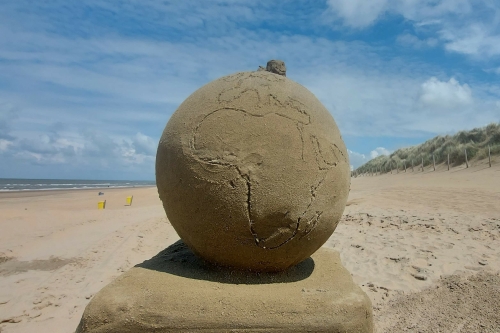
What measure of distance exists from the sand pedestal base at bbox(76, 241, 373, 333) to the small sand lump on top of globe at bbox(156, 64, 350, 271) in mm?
340

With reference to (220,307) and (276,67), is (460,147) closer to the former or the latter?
(276,67)

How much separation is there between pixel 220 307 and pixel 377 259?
4513 mm

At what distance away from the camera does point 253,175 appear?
275 cm

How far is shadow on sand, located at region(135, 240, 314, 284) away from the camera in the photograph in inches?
119

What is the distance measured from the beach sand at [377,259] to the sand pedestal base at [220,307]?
1718mm

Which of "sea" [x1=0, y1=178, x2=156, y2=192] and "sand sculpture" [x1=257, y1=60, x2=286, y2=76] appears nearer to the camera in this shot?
"sand sculpture" [x1=257, y1=60, x2=286, y2=76]

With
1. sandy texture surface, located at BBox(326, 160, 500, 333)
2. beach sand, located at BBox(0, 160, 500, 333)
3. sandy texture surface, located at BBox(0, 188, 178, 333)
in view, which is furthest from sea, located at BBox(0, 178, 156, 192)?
sandy texture surface, located at BBox(326, 160, 500, 333)

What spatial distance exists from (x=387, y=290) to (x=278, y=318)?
307cm

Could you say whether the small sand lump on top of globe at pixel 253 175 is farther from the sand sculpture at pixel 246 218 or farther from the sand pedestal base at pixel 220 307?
the sand pedestal base at pixel 220 307

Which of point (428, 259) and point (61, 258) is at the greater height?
point (428, 259)

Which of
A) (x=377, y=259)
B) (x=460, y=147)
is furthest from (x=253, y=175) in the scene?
(x=460, y=147)

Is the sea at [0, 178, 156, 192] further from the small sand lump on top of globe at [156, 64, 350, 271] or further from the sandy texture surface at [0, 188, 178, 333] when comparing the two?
the small sand lump on top of globe at [156, 64, 350, 271]

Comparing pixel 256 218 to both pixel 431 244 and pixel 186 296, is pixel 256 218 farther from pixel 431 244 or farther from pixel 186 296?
pixel 431 244

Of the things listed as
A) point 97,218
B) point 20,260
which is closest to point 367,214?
point 20,260
